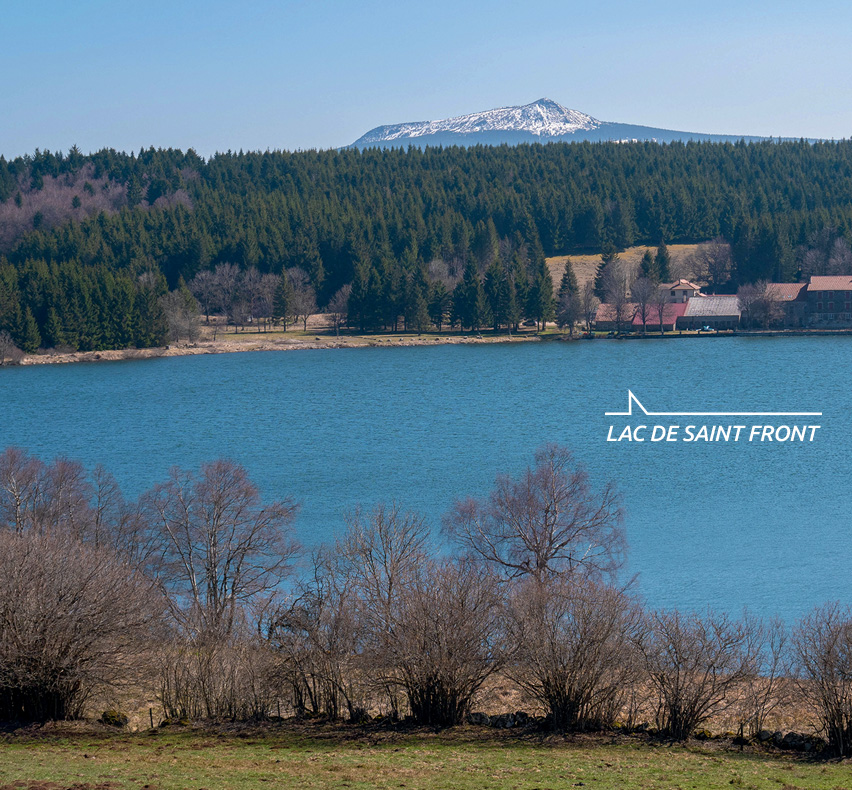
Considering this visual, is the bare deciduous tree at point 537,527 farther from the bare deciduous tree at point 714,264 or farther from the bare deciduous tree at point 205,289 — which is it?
the bare deciduous tree at point 714,264

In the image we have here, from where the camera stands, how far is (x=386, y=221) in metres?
131

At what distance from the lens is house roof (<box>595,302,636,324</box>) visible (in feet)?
342

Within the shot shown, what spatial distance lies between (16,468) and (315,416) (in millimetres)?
30109

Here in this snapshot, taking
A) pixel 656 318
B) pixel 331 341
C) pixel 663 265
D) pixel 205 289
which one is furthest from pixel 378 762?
pixel 663 265

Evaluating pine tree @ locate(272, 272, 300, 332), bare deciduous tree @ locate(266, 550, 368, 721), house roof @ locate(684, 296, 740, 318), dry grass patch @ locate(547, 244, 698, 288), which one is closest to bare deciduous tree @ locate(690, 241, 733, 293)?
dry grass patch @ locate(547, 244, 698, 288)

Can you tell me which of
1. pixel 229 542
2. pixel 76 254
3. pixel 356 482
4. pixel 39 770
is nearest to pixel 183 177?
pixel 76 254

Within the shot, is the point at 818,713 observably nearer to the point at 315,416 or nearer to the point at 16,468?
the point at 16,468

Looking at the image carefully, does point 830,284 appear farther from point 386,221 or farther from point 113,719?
point 113,719

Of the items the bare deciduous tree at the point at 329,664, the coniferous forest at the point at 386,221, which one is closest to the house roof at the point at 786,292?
the coniferous forest at the point at 386,221

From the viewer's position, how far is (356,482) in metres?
39.4

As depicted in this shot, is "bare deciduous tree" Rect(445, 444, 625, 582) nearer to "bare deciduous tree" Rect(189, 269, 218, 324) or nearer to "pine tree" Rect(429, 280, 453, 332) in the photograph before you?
"pine tree" Rect(429, 280, 453, 332)

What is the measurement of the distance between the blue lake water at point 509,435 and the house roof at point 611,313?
12.9m

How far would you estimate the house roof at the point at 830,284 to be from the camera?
342ft

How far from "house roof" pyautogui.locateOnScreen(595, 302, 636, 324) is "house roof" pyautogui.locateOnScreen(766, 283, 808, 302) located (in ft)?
44.6
